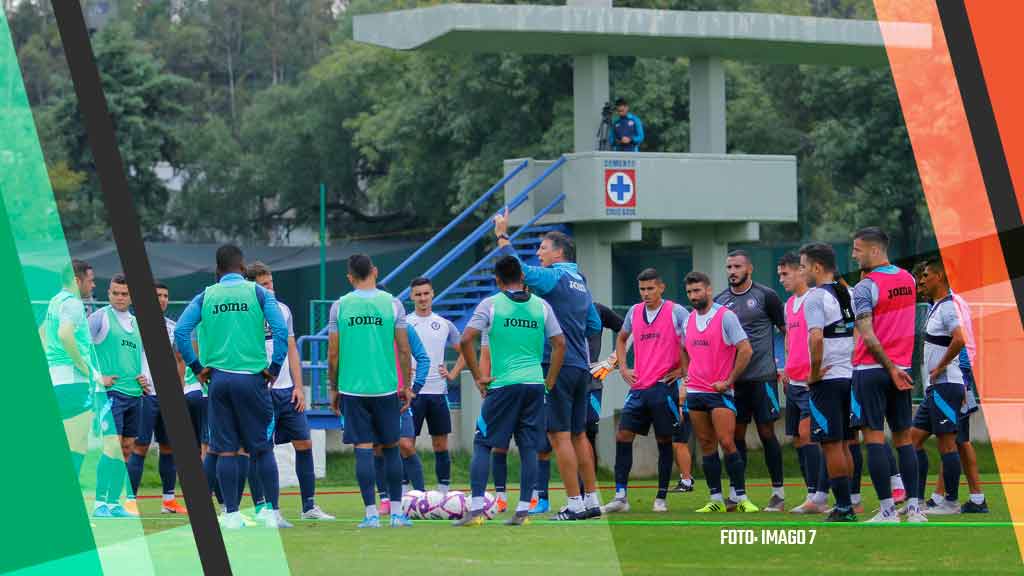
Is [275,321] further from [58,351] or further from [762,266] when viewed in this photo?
[762,266]

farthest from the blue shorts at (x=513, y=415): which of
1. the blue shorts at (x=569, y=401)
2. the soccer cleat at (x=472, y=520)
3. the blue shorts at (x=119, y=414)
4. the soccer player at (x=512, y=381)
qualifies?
the blue shorts at (x=119, y=414)

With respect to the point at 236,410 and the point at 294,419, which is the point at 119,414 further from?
the point at 236,410

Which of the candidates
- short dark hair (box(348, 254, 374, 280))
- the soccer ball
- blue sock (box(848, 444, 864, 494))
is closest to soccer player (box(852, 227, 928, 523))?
blue sock (box(848, 444, 864, 494))

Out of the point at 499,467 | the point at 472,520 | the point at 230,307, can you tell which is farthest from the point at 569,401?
the point at 230,307

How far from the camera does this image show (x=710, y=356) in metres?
13.4

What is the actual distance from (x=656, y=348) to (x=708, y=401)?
0.67 meters

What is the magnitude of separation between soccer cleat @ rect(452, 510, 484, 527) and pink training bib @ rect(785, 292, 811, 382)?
3.10 meters

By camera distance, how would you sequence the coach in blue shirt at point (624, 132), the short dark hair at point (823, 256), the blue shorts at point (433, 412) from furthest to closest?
the coach in blue shirt at point (624, 132) → the blue shorts at point (433, 412) → the short dark hair at point (823, 256)

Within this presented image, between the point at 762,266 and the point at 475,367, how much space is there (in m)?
25.5

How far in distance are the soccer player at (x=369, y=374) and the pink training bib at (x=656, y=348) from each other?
260 centimetres

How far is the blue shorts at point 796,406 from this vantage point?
1392 cm

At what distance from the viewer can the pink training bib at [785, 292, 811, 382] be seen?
1326 centimetres

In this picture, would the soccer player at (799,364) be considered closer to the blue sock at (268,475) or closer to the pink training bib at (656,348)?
the pink training bib at (656,348)

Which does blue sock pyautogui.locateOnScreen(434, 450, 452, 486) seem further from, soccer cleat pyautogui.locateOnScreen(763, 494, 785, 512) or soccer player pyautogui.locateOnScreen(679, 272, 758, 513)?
soccer cleat pyautogui.locateOnScreen(763, 494, 785, 512)
